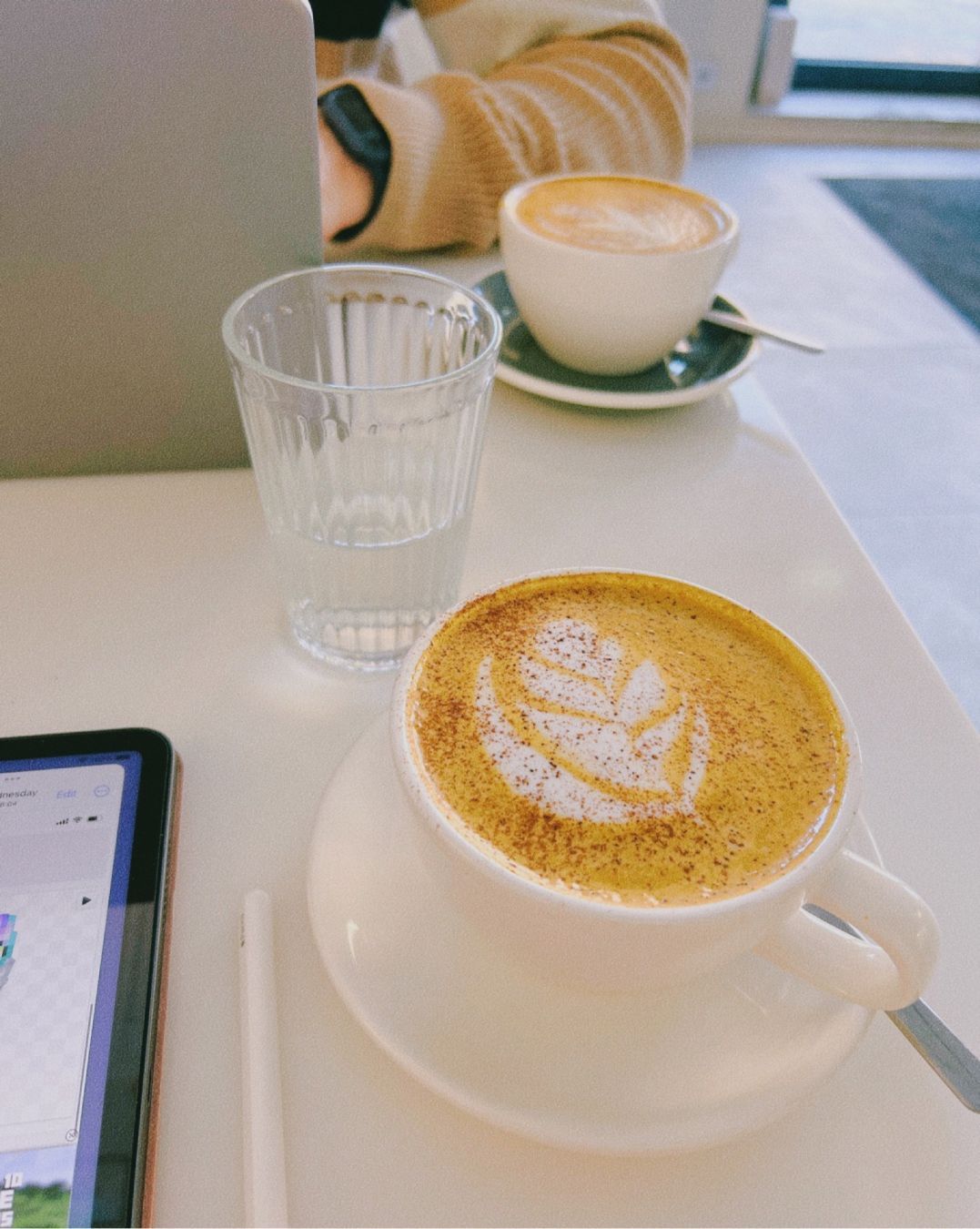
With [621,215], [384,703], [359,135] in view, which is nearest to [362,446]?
[384,703]

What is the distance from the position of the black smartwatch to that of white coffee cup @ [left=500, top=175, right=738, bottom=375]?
0.15m

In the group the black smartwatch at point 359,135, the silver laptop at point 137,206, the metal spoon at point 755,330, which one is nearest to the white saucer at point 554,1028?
the silver laptop at point 137,206

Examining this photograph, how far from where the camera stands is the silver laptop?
1.40 feet

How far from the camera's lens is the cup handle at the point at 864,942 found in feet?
0.98

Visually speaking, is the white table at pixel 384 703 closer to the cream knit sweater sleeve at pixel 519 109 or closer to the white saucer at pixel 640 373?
the white saucer at pixel 640 373

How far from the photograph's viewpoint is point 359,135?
31.7 inches

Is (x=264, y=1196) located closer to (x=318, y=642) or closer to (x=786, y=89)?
(x=318, y=642)

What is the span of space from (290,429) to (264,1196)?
0.29 meters

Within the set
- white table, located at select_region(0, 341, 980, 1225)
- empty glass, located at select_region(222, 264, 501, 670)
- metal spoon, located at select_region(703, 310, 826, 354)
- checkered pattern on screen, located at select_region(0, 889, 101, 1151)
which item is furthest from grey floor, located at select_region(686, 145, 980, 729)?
checkered pattern on screen, located at select_region(0, 889, 101, 1151)

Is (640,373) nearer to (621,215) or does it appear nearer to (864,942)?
(621,215)

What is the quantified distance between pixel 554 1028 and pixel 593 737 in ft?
0.32

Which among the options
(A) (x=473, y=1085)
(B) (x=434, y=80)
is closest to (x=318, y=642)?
(A) (x=473, y=1085)

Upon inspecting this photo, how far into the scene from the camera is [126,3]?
16.4 inches

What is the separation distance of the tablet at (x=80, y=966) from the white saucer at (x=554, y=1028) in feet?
0.21
